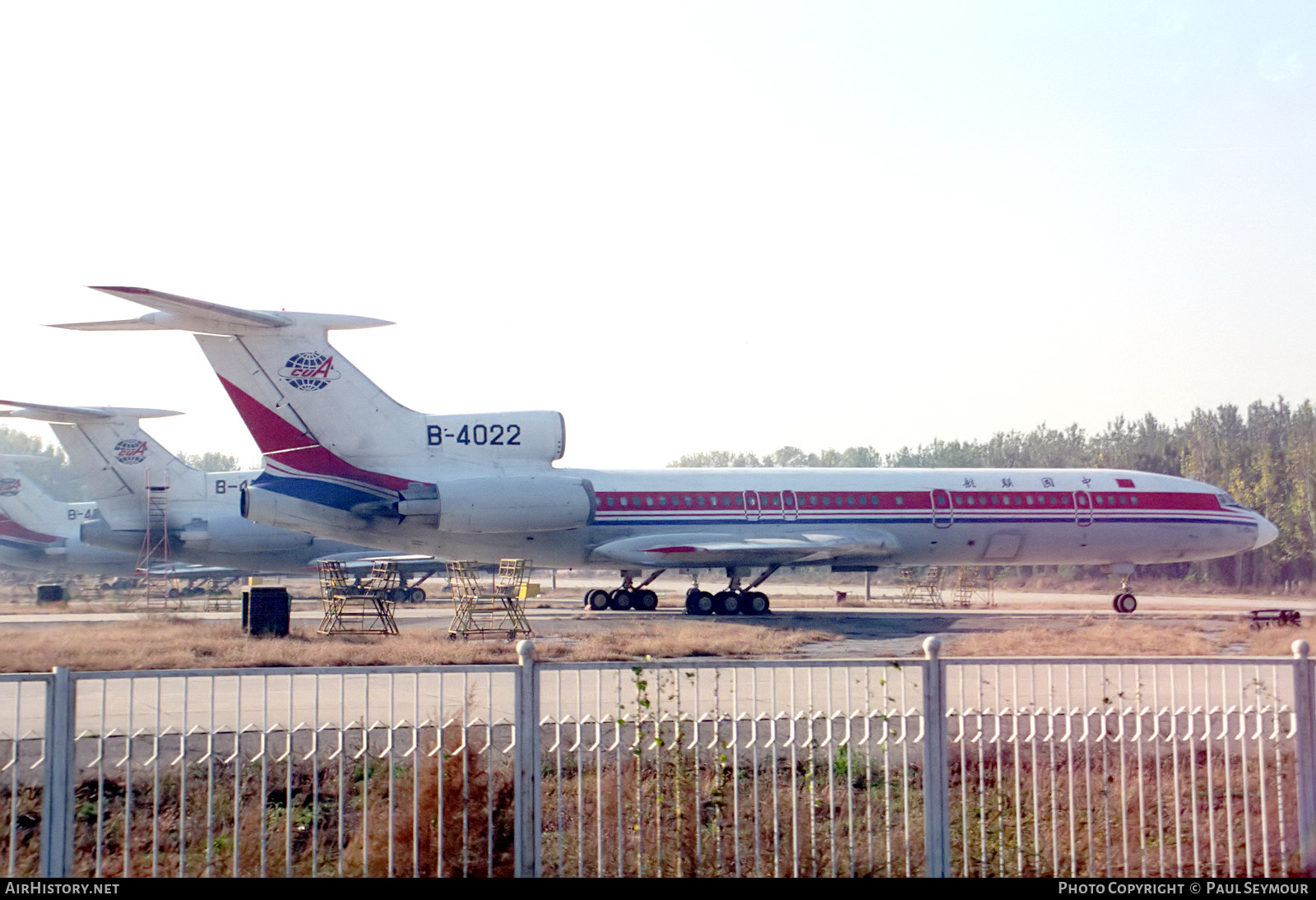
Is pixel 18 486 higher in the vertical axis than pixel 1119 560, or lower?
higher

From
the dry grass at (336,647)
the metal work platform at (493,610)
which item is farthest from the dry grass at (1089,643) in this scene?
the metal work platform at (493,610)

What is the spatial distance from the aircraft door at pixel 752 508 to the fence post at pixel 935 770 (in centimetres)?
2053

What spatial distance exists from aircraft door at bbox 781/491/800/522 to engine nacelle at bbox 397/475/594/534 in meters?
5.11

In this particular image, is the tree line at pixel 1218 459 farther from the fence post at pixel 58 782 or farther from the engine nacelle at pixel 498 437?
the fence post at pixel 58 782

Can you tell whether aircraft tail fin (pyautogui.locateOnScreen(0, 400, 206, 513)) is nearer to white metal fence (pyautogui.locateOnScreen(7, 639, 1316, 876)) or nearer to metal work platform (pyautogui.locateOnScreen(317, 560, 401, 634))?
metal work platform (pyautogui.locateOnScreen(317, 560, 401, 634))

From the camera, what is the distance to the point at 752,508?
87.7 ft

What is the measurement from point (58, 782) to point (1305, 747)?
6.51 metres

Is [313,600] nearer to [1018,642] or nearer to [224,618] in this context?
[224,618]

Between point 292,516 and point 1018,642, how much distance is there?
41.9 feet

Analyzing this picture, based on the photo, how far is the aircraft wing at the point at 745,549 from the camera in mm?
25453

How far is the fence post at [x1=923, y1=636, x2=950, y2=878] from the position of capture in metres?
5.96

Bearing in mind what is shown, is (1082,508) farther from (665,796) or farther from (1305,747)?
(665,796)

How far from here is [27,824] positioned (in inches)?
301

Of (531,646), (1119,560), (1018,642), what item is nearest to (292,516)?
(1018,642)
